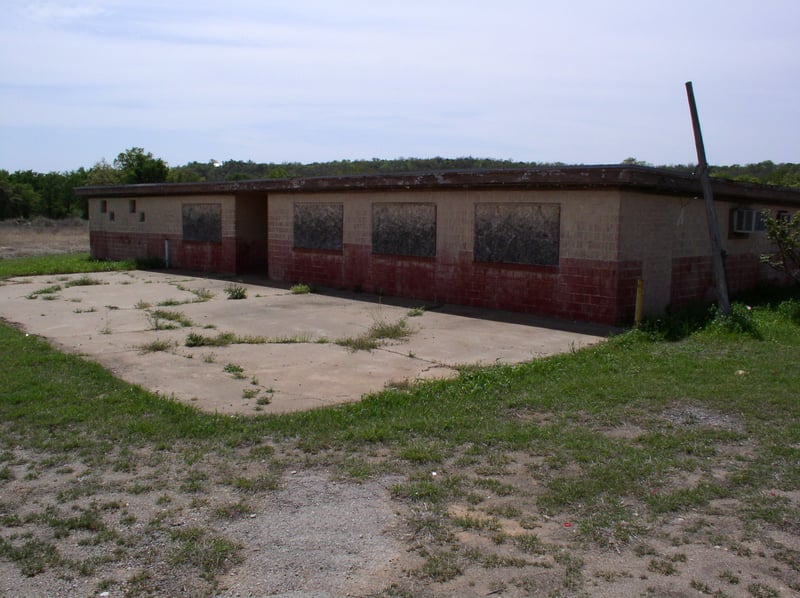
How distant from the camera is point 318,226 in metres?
19.4

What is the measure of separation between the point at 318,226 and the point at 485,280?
5.74 m

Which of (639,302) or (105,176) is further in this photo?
(105,176)

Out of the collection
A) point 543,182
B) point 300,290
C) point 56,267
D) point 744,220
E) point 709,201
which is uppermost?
point 543,182

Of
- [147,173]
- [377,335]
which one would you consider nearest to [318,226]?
[377,335]

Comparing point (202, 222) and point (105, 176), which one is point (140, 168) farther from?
point (202, 222)

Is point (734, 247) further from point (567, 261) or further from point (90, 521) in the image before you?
point (90, 521)

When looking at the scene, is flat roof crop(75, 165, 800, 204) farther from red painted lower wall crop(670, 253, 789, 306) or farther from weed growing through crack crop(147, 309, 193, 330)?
weed growing through crack crop(147, 309, 193, 330)

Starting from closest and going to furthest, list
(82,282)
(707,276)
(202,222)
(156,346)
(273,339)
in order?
(156,346) < (273,339) < (707,276) < (82,282) < (202,222)

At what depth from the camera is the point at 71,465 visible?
6160mm

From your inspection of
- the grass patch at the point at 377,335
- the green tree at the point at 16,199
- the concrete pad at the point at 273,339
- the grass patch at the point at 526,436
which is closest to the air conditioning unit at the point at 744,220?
the concrete pad at the point at 273,339

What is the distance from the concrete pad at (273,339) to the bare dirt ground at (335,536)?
77.5 inches

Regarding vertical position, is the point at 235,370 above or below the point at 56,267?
above

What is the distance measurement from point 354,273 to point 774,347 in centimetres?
998

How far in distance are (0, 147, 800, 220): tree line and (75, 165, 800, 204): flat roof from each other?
21854 millimetres
